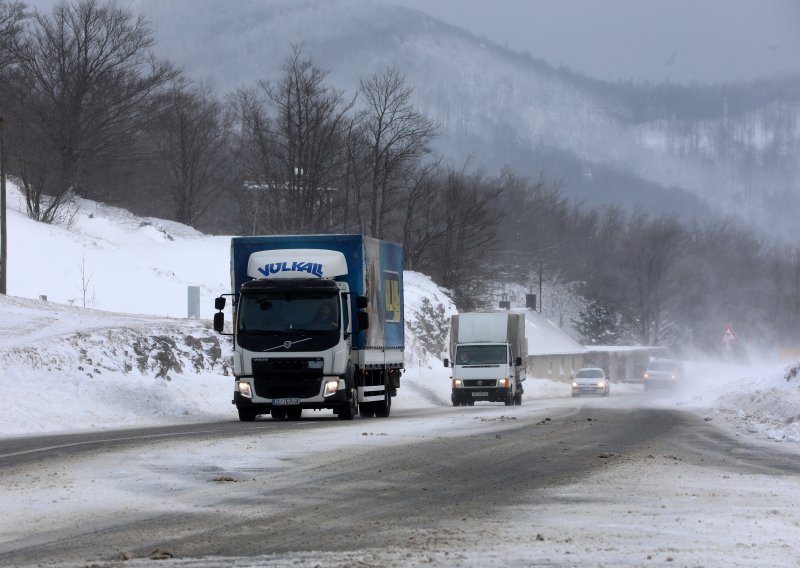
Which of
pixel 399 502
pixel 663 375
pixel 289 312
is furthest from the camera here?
pixel 663 375

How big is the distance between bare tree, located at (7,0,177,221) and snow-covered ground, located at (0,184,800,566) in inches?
148

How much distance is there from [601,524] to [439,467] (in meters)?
5.34

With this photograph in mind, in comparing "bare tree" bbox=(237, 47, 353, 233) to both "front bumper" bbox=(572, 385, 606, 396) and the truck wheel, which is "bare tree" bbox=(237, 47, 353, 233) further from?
the truck wheel

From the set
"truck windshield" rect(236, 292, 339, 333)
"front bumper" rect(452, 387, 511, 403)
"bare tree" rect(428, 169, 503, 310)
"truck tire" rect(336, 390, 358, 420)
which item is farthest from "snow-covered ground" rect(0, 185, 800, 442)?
"bare tree" rect(428, 169, 503, 310)

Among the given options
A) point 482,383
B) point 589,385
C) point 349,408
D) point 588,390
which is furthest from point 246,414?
point 588,390

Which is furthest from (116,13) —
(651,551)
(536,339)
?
(651,551)

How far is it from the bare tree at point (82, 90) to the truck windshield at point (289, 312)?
2003 inches

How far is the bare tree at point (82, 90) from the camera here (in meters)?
78.5

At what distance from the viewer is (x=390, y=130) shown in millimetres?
87938

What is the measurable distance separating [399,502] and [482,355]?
114 feet

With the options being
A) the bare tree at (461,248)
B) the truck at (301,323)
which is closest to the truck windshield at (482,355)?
the truck at (301,323)

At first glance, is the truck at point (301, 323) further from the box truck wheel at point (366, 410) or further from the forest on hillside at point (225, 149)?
the forest on hillside at point (225, 149)

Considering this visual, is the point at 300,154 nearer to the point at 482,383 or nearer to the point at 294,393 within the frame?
the point at 482,383

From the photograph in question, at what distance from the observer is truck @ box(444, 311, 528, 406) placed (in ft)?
152
